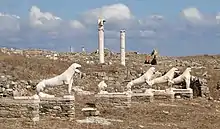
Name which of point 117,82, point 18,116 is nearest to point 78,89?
point 117,82

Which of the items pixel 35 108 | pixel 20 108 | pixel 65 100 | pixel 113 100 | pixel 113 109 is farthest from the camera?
pixel 113 100

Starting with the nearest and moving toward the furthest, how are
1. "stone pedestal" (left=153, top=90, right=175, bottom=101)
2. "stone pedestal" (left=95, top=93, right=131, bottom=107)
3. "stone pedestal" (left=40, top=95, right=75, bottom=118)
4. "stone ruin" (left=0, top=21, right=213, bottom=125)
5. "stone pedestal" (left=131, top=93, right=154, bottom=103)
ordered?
"stone ruin" (left=0, top=21, right=213, bottom=125), "stone pedestal" (left=40, top=95, right=75, bottom=118), "stone pedestal" (left=95, top=93, right=131, bottom=107), "stone pedestal" (left=131, top=93, right=154, bottom=103), "stone pedestal" (left=153, top=90, right=175, bottom=101)

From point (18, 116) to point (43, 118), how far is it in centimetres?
93

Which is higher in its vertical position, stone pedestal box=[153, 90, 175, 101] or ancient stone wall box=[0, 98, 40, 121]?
stone pedestal box=[153, 90, 175, 101]

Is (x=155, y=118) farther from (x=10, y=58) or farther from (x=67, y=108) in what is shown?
(x=10, y=58)

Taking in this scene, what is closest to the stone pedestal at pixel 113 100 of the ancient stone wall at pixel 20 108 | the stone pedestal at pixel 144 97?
the stone pedestal at pixel 144 97

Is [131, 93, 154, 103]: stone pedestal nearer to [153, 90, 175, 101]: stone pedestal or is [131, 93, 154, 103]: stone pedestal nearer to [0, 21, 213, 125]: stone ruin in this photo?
[0, 21, 213, 125]: stone ruin

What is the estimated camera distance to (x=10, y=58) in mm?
37938

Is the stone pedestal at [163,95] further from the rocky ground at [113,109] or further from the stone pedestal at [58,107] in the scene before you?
the stone pedestal at [58,107]

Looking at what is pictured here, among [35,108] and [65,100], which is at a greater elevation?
[65,100]

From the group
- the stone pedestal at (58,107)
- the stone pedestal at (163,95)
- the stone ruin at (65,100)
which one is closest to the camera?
the stone ruin at (65,100)

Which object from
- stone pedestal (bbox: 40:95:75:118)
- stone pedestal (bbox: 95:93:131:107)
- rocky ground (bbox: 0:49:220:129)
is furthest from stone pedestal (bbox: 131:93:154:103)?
stone pedestal (bbox: 40:95:75:118)

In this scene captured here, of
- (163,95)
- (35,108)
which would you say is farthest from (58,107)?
(163,95)

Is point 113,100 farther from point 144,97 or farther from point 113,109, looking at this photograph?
point 144,97
